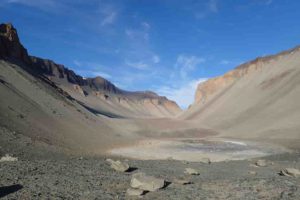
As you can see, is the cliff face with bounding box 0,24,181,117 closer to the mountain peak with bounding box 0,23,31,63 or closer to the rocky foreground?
the mountain peak with bounding box 0,23,31,63

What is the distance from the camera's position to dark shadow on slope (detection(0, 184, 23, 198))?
434 inches

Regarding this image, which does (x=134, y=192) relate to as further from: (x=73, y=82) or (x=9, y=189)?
(x=73, y=82)

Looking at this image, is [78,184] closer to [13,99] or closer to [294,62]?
[13,99]

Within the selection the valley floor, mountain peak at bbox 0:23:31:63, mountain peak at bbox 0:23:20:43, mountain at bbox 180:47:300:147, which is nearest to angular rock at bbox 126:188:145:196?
the valley floor

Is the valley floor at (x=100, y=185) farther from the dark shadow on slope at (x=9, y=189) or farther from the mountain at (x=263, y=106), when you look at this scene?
the mountain at (x=263, y=106)

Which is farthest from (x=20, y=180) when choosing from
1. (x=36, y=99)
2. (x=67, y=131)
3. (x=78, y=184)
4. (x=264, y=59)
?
(x=264, y=59)

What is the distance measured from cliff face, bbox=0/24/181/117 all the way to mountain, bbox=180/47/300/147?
3386 cm

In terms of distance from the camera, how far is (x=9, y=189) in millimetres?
11500

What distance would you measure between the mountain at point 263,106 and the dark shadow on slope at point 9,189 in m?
32.5

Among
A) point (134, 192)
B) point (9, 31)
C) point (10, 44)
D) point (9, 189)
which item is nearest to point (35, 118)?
point (9, 189)

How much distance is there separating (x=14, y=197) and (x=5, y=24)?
55870mm

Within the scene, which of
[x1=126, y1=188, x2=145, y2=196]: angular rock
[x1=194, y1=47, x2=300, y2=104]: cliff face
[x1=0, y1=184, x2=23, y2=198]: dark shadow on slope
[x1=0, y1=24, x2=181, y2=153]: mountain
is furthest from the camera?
[x1=194, y1=47, x2=300, y2=104]: cliff face

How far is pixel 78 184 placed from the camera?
520 inches

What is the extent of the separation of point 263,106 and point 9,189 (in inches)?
2358
